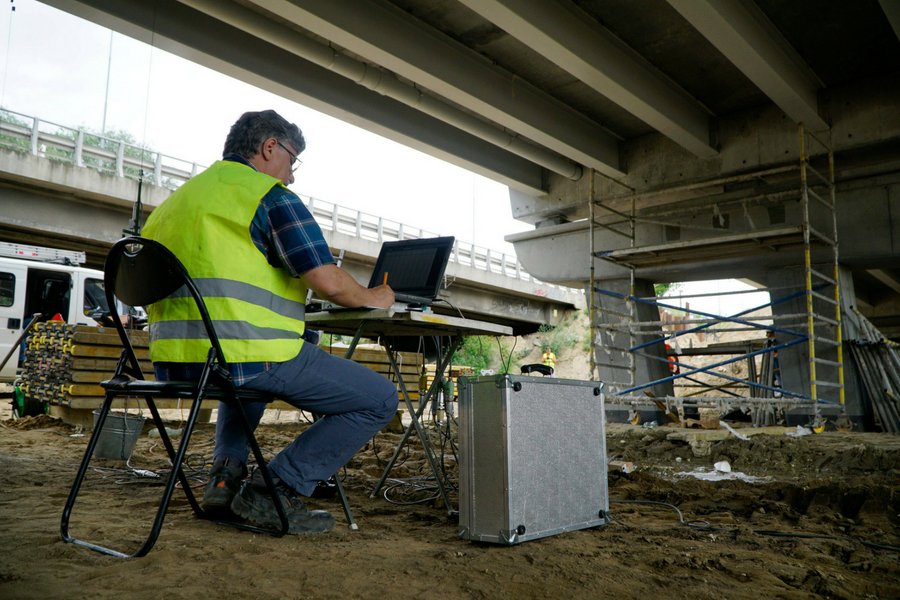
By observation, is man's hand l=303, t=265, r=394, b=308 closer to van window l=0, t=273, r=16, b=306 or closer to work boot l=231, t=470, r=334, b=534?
work boot l=231, t=470, r=334, b=534

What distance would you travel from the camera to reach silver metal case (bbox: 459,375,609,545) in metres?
2.50

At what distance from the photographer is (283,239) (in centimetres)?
240

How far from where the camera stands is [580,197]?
35.8 feet

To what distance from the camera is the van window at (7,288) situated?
11.4m

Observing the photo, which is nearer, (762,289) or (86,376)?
(86,376)

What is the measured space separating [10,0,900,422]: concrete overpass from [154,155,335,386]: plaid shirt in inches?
157

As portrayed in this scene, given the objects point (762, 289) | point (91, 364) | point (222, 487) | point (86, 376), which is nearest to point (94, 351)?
point (91, 364)

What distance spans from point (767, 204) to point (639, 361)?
3.22m

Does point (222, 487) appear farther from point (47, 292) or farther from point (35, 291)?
point (35, 291)

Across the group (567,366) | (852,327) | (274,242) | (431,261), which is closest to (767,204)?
(852,327)

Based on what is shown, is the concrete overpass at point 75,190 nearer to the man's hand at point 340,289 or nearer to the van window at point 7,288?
the van window at point 7,288

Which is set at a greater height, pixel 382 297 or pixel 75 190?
pixel 75 190

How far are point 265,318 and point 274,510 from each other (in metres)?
0.79

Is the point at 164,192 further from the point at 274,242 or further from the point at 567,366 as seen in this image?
the point at 567,366
